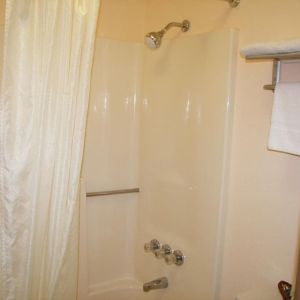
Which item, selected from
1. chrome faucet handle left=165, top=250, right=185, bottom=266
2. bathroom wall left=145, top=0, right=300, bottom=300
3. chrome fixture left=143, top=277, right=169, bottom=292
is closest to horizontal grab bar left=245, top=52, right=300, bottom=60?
bathroom wall left=145, top=0, right=300, bottom=300

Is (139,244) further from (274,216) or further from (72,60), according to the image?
(72,60)

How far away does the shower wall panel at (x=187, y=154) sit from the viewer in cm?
155

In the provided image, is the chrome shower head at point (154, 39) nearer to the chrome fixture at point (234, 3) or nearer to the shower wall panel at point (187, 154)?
the shower wall panel at point (187, 154)

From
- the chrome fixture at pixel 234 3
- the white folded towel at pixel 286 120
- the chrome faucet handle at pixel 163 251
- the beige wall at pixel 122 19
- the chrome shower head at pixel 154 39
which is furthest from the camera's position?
the beige wall at pixel 122 19

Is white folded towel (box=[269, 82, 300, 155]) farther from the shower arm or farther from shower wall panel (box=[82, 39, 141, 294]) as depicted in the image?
shower wall panel (box=[82, 39, 141, 294])

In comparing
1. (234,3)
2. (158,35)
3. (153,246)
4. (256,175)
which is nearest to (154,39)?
(158,35)

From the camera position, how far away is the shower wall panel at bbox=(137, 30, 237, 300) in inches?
61.1

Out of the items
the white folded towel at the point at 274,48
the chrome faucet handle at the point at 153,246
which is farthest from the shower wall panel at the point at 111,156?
the white folded towel at the point at 274,48

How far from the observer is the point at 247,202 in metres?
1.48

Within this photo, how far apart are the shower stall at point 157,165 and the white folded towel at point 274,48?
0.36 meters

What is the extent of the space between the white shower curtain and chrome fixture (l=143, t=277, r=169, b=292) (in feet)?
2.69

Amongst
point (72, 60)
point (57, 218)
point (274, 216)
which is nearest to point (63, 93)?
point (72, 60)

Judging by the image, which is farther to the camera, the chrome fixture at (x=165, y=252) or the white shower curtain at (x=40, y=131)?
the chrome fixture at (x=165, y=252)

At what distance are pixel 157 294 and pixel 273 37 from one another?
162 centimetres
